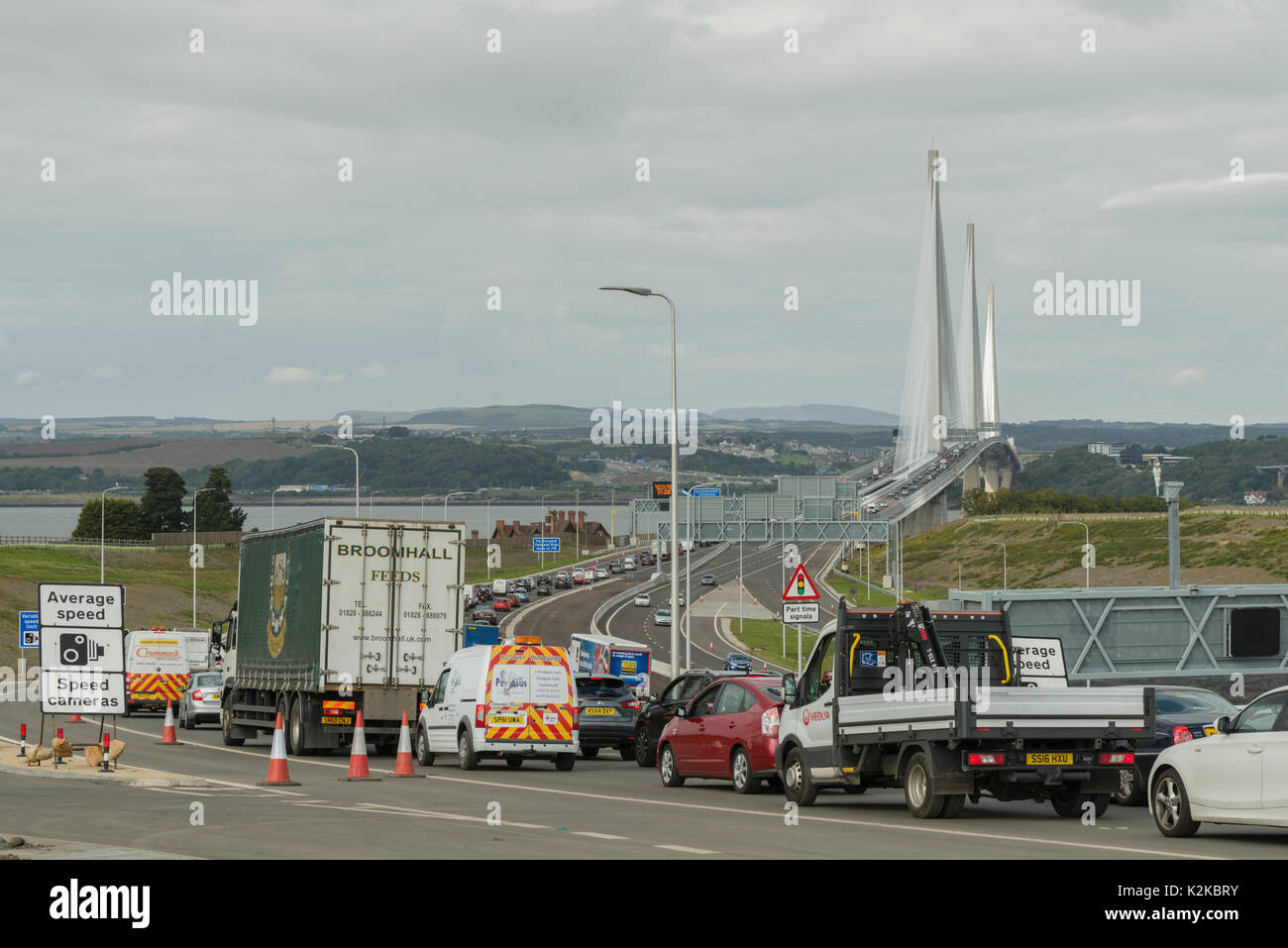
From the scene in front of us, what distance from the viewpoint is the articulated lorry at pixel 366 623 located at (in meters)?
27.6

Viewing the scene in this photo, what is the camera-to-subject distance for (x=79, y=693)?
24609mm

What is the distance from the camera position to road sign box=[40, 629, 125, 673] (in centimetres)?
2458

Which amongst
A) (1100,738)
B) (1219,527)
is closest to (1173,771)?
(1100,738)

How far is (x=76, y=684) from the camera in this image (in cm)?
A: 2461

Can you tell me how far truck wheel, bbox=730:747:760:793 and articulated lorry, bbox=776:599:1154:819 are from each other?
1.51 meters

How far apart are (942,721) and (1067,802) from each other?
2326mm

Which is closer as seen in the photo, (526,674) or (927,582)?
A: (526,674)

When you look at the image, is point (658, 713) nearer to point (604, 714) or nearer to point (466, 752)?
point (604, 714)

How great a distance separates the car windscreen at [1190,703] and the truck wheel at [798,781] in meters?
4.96

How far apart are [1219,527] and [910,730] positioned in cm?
11159

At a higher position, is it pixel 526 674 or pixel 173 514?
pixel 173 514

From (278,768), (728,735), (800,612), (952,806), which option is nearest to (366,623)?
(278,768)
